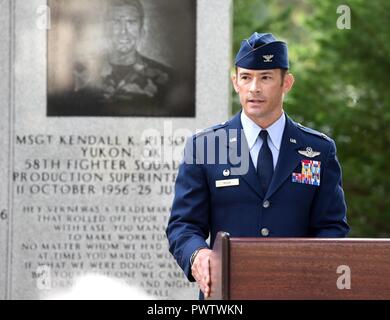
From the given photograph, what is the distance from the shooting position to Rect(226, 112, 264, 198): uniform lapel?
4.08m

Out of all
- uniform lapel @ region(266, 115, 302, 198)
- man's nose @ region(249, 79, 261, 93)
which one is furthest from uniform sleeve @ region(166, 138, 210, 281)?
man's nose @ region(249, 79, 261, 93)

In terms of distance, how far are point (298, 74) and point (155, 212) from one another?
20.0 ft

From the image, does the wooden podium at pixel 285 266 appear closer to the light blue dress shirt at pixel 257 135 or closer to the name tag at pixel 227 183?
the name tag at pixel 227 183

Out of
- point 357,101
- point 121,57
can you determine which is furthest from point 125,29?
point 357,101

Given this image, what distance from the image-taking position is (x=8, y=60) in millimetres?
7555

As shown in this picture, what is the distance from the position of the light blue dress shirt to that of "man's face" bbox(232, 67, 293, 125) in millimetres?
69

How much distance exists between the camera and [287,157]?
4156mm

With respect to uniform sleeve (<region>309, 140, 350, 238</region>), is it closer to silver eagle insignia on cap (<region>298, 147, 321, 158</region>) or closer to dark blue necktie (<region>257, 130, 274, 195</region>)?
silver eagle insignia on cap (<region>298, 147, 321, 158</region>)

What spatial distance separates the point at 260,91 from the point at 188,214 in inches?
21.8

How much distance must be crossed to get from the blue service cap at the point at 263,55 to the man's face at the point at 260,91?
1.1 inches

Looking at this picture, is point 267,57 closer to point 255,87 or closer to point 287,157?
point 255,87

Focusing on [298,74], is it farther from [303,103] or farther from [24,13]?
[24,13]

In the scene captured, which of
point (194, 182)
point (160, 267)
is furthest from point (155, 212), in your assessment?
point (194, 182)
